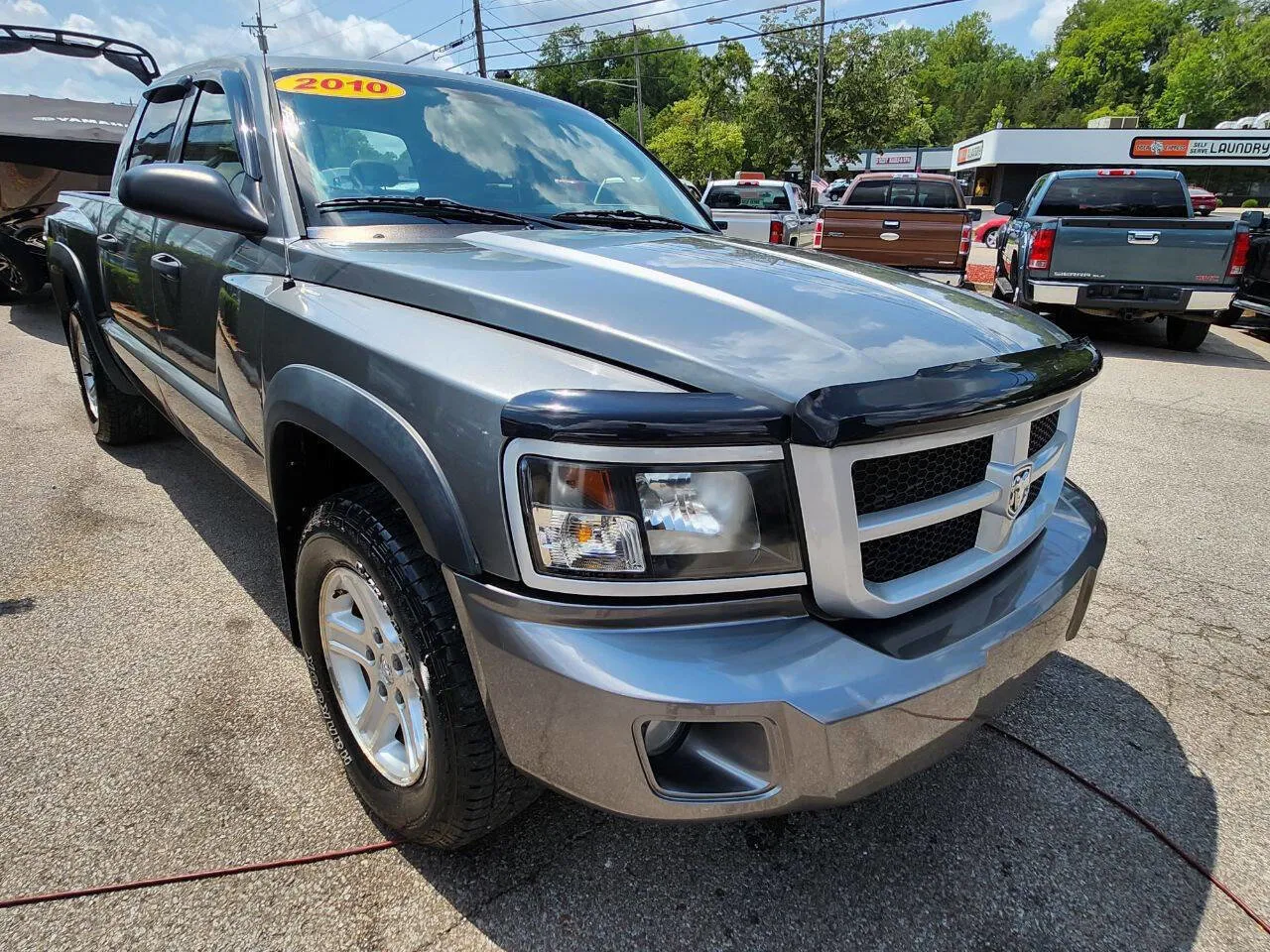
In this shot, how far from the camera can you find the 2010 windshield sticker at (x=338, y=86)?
2418 mm

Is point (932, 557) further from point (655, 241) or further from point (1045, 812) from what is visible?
point (655, 241)

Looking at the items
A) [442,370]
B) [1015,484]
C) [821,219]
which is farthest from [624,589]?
[821,219]

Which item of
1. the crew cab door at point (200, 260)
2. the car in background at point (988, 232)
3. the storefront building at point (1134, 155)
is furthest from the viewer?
the storefront building at point (1134, 155)

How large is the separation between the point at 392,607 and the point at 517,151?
5.72ft

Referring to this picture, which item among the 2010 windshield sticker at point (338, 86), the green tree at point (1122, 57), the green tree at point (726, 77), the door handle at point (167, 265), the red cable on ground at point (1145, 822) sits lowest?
the red cable on ground at point (1145, 822)

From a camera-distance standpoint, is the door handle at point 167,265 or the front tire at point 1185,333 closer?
the door handle at point 167,265

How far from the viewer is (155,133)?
3.39m

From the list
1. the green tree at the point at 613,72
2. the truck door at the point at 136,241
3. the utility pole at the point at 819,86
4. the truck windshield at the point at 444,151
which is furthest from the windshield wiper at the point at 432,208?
the green tree at the point at 613,72

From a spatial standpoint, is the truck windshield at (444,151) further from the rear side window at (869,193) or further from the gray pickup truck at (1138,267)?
the rear side window at (869,193)

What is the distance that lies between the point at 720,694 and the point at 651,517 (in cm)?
30

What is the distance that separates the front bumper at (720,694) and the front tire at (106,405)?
3771 mm

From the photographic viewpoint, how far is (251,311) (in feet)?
7.05

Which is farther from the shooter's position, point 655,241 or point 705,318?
point 655,241

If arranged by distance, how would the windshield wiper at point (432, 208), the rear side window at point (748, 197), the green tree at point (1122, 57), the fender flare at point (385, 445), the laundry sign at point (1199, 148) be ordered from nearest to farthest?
the fender flare at point (385, 445) < the windshield wiper at point (432, 208) < the rear side window at point (748, 197) < the laundry sign at point (1199, 148) < the green tree at point (1122, 57)
